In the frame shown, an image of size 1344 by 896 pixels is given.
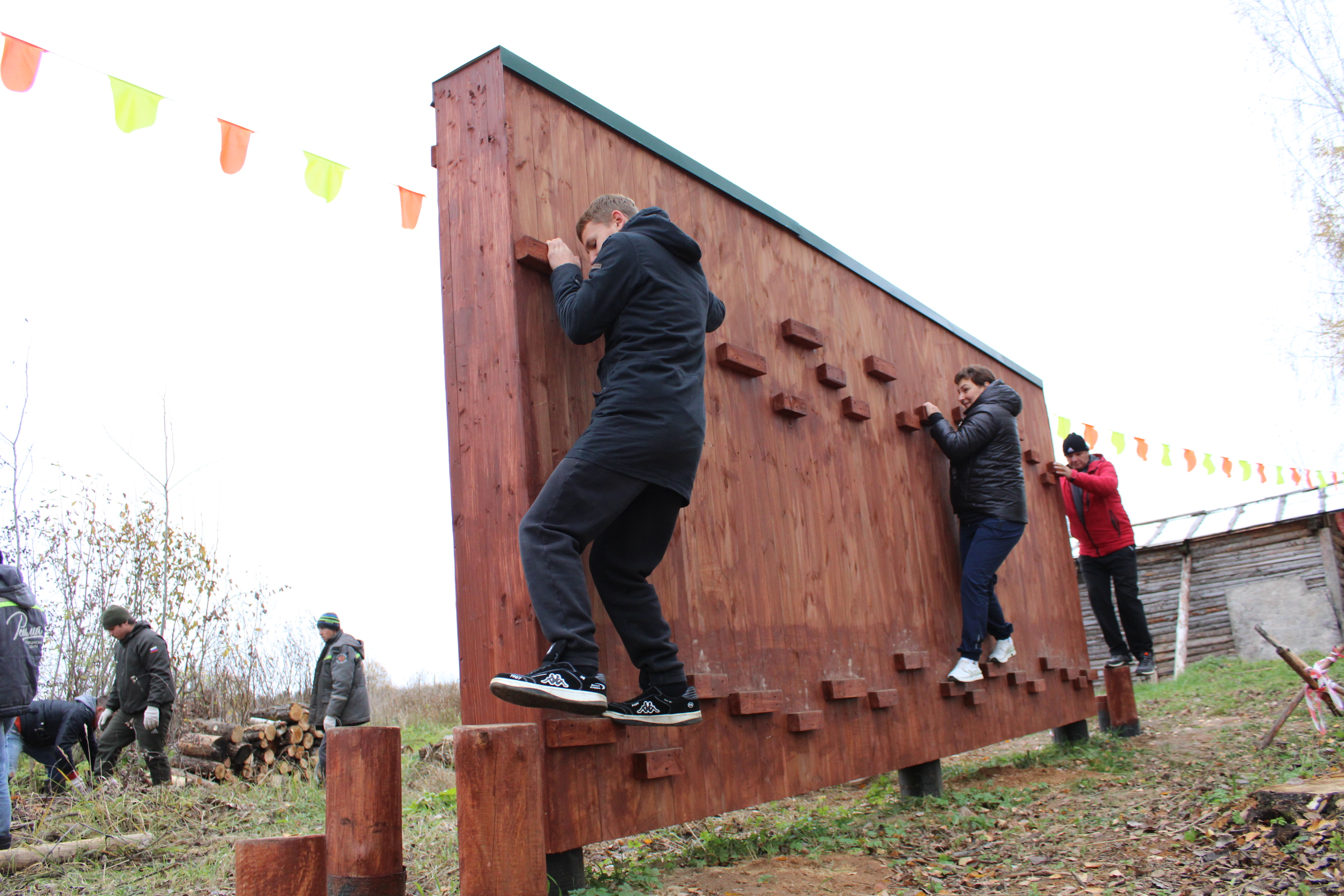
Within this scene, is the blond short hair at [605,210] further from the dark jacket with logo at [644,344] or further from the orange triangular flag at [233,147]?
the orange triangular flag at [233,147]

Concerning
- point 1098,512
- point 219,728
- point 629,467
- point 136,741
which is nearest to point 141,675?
point 136,741

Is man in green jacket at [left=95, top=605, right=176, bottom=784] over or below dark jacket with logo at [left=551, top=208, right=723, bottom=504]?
below

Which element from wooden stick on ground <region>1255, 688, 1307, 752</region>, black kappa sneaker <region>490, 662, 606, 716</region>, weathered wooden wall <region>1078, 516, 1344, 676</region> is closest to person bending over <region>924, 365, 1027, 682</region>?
wooden stick on ground <region>1255, 688, 1307, 752</region>

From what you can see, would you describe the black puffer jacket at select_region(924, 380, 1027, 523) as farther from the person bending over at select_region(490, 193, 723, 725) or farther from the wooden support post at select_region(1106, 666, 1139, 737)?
the person bending over at select_region(490, 193, 723, 725)

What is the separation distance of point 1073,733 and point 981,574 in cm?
237

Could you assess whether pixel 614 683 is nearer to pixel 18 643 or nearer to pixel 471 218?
pixel 471 218

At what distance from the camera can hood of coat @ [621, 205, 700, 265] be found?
2951mm

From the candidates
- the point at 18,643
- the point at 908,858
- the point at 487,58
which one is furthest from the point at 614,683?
the point at 18,643

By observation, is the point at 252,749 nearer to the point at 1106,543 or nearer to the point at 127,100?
the point at 127,100

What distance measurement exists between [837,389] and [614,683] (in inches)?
89.4

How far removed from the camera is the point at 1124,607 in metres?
7.42

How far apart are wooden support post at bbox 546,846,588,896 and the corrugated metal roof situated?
13.1 meters

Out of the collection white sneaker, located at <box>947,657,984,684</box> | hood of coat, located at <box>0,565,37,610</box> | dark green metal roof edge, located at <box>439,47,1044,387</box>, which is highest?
dark green metal roof edge, located at <box>439,47,1044,387</box>

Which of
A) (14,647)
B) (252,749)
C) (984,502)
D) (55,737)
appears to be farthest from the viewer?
(252,749)
